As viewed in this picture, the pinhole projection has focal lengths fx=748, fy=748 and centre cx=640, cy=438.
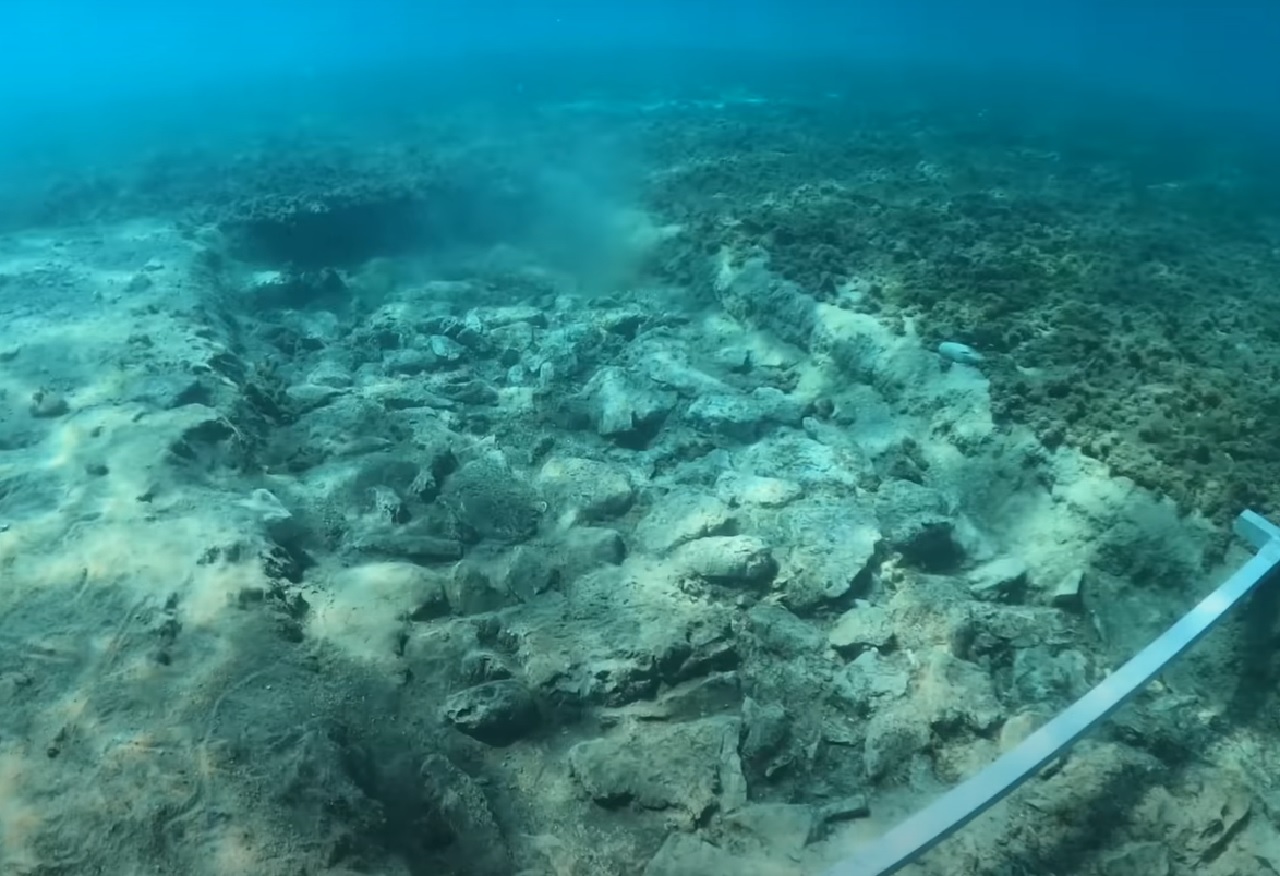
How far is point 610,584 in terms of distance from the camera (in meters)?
8.49

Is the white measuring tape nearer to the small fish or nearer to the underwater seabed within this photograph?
the underwater seabed

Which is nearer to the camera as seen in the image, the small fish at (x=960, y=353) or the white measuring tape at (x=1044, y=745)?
the white measuring tape at (x=1044, y=745)

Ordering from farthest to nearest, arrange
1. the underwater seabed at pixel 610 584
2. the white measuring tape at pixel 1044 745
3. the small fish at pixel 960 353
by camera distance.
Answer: the small fish at pixel 960 353 → the underwater seabed at pixel 610 584 → the white measuring tape at pixel 1044 745

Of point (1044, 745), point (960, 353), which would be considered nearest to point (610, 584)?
point (1044, 745)

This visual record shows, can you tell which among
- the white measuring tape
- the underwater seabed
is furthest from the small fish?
the white measuring tape

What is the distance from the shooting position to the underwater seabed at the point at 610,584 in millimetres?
5832

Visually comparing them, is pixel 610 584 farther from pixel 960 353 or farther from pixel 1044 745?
pixel 960 353

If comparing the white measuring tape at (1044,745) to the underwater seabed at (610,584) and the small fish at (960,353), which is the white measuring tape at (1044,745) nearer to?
the underwater seabed at (610,584)

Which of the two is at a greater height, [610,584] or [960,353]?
[960,353]

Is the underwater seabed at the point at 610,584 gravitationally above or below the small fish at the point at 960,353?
below

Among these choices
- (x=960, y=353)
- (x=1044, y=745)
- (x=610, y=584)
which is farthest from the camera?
(x=960, y=353)

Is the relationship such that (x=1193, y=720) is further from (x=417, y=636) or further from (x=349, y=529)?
(x=349, y=529)

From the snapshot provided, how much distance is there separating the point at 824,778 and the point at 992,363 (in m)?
6.97

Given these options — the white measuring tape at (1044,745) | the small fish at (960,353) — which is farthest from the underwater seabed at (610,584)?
the white measuring tape at (1044,745)
